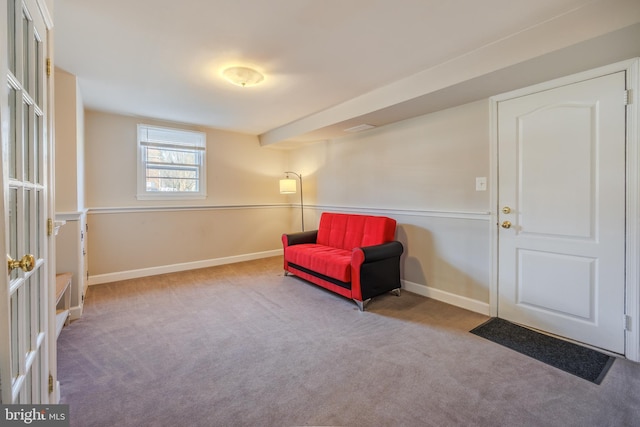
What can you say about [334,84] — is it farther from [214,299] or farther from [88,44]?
[214,299]

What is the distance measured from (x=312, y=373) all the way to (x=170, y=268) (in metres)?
3.28

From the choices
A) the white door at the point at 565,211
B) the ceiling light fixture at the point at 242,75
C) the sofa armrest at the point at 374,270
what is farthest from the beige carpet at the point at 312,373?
the ceiling light fixture at the point at 242,75

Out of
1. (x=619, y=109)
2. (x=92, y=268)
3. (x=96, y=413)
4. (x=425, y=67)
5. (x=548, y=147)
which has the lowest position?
(x=96, y=413)

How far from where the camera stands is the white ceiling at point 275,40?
5.70 ft

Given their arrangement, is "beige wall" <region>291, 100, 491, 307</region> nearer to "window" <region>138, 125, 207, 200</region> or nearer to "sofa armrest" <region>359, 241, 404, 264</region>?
"sofa armrest" <region>359, 241, 404, 264</region>

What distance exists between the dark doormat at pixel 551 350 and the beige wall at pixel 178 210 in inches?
151

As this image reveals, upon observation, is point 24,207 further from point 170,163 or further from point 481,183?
point 170,163

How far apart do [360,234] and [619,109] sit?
248 centimetres

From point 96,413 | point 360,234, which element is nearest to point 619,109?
point 360,234

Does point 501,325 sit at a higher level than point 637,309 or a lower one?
lower

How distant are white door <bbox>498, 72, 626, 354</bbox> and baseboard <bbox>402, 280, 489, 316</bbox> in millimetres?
185

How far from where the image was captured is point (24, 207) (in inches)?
42.4

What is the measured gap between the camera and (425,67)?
2490 millimetres

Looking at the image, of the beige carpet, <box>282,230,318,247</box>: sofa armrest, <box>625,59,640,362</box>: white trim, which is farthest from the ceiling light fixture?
<box>625,59,640,362</box>: white trim
